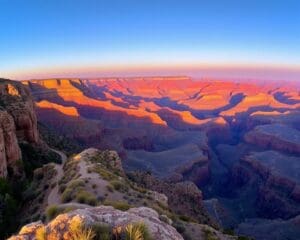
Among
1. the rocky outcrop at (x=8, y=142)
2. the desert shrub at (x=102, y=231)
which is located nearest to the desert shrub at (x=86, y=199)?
the desert shrub at (x=102, y=231)

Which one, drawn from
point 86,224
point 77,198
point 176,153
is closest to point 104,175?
point 77,198

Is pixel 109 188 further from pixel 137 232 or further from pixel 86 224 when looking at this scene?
pixel 137 232

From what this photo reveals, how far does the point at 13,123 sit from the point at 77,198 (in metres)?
20.8

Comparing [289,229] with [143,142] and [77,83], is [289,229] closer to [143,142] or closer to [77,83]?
[143,142]

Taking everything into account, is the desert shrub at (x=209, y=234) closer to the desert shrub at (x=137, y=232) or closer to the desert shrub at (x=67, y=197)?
the desert shrub at (x=67, y=197)

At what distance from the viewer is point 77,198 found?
1898 centimetres

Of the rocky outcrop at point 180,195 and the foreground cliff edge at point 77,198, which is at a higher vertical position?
the foreground cliff edge at point 77,198

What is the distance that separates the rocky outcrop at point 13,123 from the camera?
34500mm

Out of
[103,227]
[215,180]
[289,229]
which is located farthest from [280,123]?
[103,227]

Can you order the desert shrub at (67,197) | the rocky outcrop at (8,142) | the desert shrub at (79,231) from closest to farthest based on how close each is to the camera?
the desert shrub at (79,231), the desert shrub at (67,197), the rocky outcrop at (8,142)

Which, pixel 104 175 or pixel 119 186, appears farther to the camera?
pixel 104 175

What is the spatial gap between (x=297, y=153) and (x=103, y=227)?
382ft

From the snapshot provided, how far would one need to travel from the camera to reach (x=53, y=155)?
45250 millimetres

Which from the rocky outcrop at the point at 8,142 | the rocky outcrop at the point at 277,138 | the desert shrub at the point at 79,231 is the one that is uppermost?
the desert shrub at the point at 79,231
